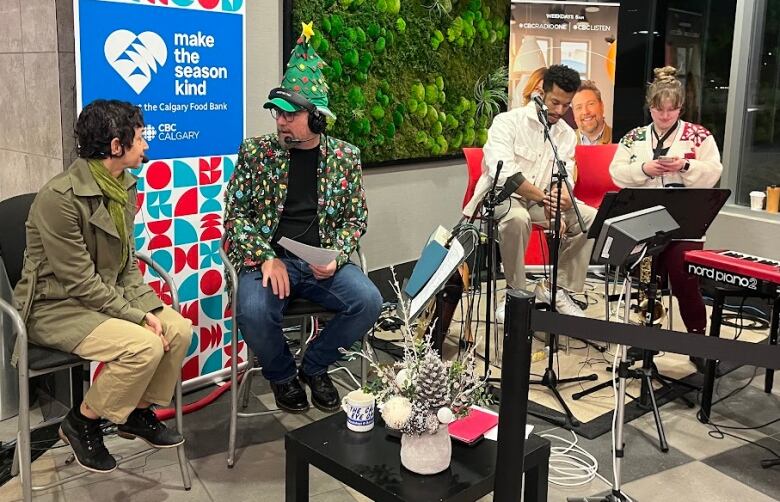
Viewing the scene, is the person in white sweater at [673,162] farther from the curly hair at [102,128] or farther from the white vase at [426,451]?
the curly hair at [102,128]

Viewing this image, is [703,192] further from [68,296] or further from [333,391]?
[68,296]

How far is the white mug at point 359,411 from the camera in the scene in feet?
6.74

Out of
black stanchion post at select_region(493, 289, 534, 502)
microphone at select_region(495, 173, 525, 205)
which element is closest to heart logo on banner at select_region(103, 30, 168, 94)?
microphone at select_region(495, 173, 525, 205)

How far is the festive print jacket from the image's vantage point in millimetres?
2871

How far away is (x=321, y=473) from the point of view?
2.66 meters

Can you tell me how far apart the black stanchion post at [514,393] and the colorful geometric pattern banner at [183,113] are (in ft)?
5.78

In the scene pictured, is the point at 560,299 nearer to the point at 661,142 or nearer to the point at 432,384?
the point at 661,142

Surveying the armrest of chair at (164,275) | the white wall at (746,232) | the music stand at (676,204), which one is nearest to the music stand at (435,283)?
the music stand at (676,204)

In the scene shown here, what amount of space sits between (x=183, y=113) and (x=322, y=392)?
1.21 meters

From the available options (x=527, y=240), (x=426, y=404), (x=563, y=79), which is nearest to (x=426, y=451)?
(x=426, y=404)

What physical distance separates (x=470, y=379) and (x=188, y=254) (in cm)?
156

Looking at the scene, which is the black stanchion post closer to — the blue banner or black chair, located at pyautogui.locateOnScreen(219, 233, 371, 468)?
black chair, located at pyautogui.locateOnScreen(219, 233, 371, 468)

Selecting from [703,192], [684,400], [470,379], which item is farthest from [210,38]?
[684,400]

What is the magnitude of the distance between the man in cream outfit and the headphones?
→ 3.82 ft
